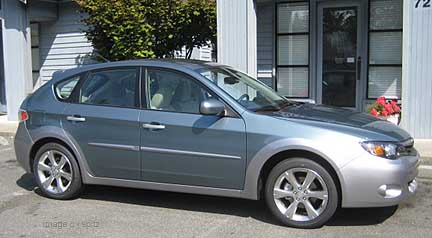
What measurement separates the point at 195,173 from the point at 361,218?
68.6 inches

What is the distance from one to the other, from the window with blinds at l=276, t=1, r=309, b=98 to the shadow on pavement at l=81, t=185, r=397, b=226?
5815 millimetres

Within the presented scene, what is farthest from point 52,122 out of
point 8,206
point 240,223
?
point 240,223

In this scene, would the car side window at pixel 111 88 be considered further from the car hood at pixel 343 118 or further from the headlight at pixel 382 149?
the headlight at pixel 382 149

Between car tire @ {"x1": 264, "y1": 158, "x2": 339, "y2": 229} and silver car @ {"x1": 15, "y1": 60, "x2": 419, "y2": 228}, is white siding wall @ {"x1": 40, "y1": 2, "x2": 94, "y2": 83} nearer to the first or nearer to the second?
silver car @ {"x1": 15, "y1": 60, "x2": 419, "y2": 228}

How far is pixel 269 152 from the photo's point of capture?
17.2 ft

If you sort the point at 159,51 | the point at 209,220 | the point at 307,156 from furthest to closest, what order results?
the point at 159,51 → the point at 209,220 → the point at 307,156

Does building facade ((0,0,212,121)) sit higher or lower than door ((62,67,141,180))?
Answer: higher

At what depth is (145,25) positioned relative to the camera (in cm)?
1048

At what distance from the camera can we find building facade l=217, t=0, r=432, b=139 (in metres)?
10.2

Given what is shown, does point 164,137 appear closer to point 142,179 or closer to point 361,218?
point 142,179

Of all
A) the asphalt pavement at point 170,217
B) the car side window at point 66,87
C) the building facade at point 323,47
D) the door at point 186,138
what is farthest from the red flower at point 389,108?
→ the car side window at point 66,87

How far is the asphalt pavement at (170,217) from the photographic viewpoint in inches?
204

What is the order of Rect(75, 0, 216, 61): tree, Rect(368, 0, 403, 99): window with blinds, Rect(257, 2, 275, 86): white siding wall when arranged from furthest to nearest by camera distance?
Rect(257, 2, 275, 86): white siding wall → Rect(368, 0, 403, 99): window with blinds → Rect(75, 0, 216, 61): tree

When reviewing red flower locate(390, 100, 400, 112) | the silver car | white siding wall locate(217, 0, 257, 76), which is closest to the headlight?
the silver car
